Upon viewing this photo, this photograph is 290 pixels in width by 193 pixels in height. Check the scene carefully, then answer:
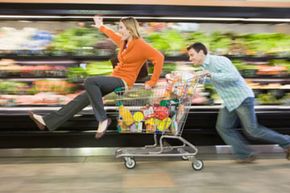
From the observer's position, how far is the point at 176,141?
4.54 metres

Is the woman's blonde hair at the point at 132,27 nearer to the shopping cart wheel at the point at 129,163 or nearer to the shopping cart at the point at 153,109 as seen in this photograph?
the shopping cart at the point at 153,109

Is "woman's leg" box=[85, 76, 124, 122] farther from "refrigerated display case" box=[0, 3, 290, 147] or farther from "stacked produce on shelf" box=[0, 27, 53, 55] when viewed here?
"stacked produce on shelf" box=[0, 27, 53, 55]

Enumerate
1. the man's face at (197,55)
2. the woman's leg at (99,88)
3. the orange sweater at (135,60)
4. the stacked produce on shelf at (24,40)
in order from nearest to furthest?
the woman's leg at (99,88)
the orange sweater at (135,60)
the man's face at (197,55)
the stacked produce on shelf at (24,40)

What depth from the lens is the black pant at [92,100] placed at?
371cm

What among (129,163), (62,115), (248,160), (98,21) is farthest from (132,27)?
(248,160)

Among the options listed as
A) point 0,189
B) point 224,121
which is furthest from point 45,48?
point 224,121

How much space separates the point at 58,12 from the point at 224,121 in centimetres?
227

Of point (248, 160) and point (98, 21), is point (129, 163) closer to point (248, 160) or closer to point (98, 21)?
point (248, 160)

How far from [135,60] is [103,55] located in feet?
2.46

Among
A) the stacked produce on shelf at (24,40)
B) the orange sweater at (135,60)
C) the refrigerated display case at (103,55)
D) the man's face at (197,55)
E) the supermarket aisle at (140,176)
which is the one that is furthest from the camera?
the stacked produce on shelf at (24,40)

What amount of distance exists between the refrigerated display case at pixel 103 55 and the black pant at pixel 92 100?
57 centimetres

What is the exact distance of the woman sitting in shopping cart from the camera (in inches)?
147

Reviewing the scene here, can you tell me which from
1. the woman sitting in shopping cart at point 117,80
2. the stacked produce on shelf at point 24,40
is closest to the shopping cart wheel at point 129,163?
the woman sitting in shopping cart at point 117,80

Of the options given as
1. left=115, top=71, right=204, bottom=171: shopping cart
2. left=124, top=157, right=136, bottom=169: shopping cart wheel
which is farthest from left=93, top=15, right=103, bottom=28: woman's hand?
left=124, top=157, right=136, bottom=169: shopping cart wheel
